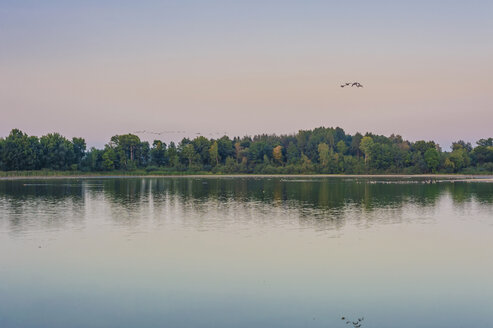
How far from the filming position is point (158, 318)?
13.3 m

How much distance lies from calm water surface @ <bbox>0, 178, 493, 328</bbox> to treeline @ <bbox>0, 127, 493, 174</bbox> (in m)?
114

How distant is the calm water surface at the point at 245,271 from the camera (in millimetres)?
13594

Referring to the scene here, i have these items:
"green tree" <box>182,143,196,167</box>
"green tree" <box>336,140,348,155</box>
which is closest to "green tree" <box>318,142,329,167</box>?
"green tree" <box>336,140,348,155</box>

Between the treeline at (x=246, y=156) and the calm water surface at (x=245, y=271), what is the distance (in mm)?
113749

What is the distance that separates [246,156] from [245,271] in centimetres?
16554

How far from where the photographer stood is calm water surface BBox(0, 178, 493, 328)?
44.6 ft

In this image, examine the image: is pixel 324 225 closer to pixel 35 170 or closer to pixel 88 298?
pixel 88 298

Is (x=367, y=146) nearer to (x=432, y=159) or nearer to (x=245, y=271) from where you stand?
(x=432, y=159)

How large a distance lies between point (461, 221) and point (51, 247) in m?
25.7

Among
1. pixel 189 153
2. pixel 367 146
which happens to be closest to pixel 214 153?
pixel 189 153

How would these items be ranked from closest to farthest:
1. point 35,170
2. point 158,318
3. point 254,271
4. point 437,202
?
point 158,318 < point 254,271 < point 437,202 < point 35,170

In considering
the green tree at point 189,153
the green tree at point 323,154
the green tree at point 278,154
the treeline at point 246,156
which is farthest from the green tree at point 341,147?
the green tree at point 189,153

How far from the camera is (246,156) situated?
184m

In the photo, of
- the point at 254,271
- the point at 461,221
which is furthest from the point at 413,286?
the point at 461,221
